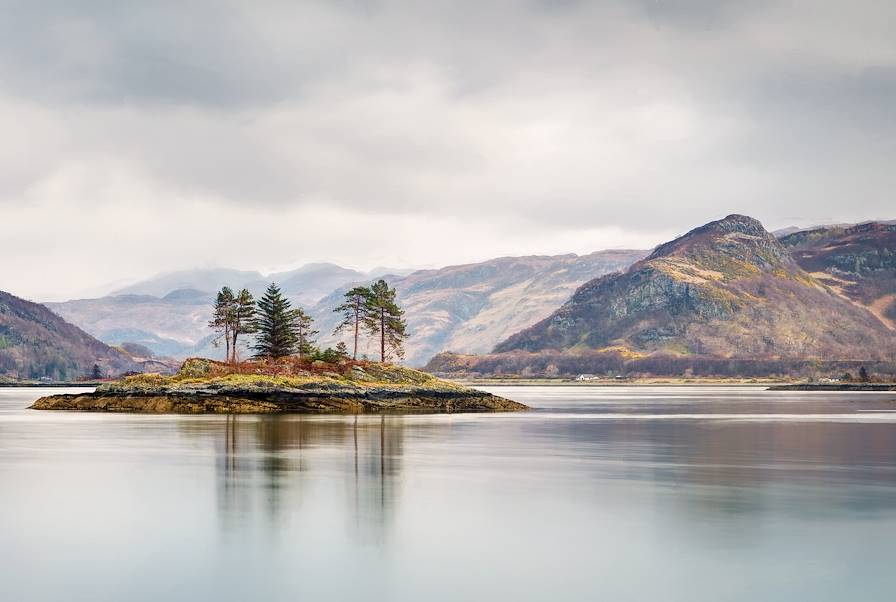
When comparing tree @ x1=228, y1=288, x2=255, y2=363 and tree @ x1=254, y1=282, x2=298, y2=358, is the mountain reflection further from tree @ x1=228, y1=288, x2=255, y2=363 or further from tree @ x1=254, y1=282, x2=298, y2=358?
tree @ x1=228, y1=288, x2=255, y2=363

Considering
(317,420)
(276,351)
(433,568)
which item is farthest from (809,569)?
(276,351)

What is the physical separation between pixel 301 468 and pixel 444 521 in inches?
704

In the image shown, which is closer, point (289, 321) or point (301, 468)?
point (301, 468)

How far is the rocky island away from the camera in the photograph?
119625 mm

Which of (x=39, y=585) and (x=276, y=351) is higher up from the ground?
(x=276, y=351)

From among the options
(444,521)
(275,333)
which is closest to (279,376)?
(275,333)

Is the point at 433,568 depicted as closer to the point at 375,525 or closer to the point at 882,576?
the point at 375,525

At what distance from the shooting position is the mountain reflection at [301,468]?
118 ft

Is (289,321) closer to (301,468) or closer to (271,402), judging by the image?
(271,402)

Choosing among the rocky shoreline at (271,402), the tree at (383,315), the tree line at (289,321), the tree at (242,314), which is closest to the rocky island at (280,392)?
the rocky shoreline at (271,402)

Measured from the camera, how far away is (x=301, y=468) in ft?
168

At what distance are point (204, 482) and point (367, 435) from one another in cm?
3123

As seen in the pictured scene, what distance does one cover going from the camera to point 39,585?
82.4 ft

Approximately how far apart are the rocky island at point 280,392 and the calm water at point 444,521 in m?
50.5
